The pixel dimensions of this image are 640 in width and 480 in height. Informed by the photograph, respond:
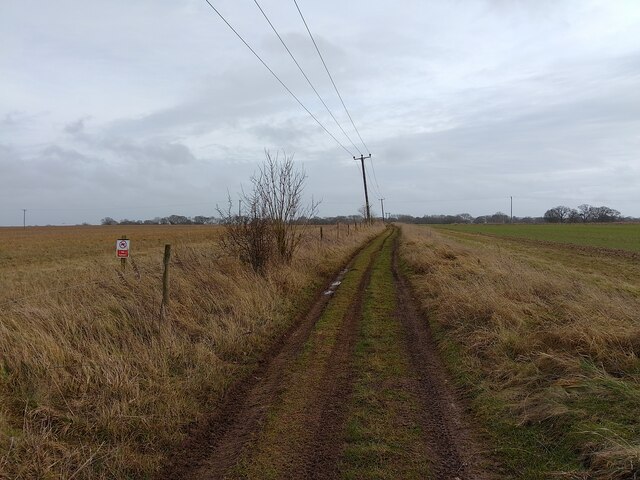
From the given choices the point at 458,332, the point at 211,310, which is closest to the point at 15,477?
the point at 211,310

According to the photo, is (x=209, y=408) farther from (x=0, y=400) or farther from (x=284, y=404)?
(x=0, y=400)

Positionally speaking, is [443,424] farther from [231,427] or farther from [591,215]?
[591,215]

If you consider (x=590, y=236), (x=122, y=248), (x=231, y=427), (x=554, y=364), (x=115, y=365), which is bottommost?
(x=231, y=427)

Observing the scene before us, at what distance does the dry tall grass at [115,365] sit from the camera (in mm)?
3658

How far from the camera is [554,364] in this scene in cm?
529

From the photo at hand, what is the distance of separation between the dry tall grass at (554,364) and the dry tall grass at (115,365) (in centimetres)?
311

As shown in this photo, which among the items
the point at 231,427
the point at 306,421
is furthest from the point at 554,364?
the point at 231,427

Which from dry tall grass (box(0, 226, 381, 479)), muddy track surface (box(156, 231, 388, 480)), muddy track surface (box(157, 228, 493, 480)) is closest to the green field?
muddy track surface (box(157, 228, 493, 480))

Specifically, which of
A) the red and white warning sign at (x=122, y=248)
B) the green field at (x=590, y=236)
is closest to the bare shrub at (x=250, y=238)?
the red and white warning sign at (x=122, y=248)

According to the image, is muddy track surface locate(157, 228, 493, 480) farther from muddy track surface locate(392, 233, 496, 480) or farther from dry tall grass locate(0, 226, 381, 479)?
dry tall grass locate(0, 226, 381, 479)

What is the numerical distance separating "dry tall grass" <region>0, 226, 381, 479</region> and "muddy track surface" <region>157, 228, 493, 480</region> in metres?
0.31

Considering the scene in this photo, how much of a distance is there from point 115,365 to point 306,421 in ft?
7.31

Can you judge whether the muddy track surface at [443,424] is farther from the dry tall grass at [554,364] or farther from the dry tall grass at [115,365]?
the dry tall grass at [115,365]

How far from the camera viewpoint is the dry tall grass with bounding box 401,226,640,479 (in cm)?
364
